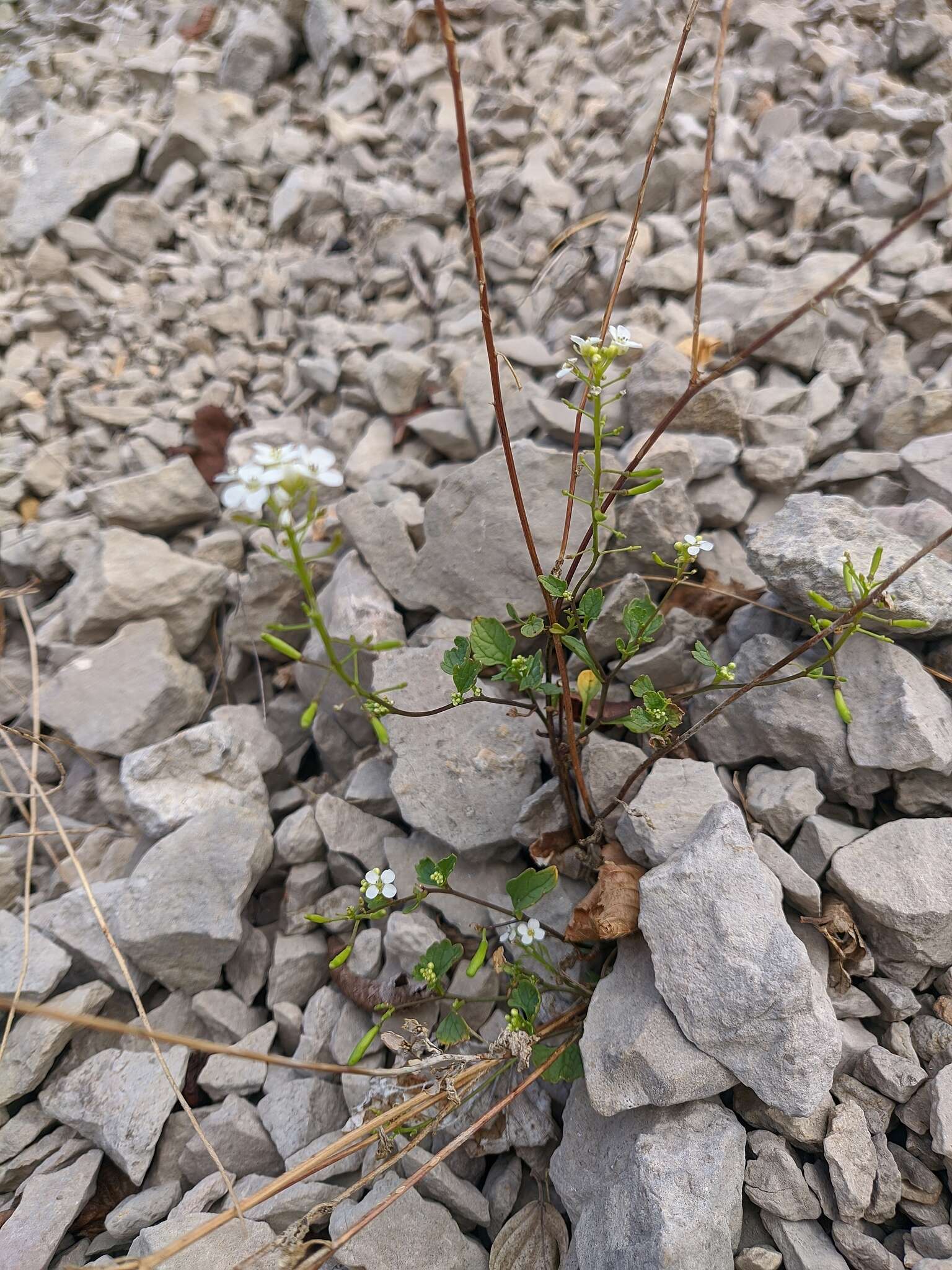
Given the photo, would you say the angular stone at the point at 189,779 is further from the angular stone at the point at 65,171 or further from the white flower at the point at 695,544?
the angular stone at the point at 65,171

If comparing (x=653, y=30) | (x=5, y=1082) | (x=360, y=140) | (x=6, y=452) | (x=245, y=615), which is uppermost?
(x=653, y=30)

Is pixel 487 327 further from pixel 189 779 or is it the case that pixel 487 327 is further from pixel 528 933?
pixel 189 779

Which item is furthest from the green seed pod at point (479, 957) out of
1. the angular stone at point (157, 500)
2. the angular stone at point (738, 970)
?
the angular stone at point (157, 500)

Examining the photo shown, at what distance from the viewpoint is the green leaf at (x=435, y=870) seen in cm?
158

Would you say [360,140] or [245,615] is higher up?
[360,140]

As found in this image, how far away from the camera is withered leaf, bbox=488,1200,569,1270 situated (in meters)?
1.51

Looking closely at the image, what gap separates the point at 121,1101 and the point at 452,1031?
77 cm

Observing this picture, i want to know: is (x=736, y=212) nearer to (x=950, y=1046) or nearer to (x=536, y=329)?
(x=536, y=329)

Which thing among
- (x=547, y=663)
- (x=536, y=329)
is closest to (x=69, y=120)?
(x=536, y=329)

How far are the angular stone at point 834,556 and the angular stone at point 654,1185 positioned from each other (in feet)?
3.56

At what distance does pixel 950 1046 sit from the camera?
1477 millimetres

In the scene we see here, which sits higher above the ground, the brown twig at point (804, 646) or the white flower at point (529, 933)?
the brown twig at point (804, 646)

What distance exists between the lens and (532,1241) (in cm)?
153

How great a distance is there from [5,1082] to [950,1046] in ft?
6.53
